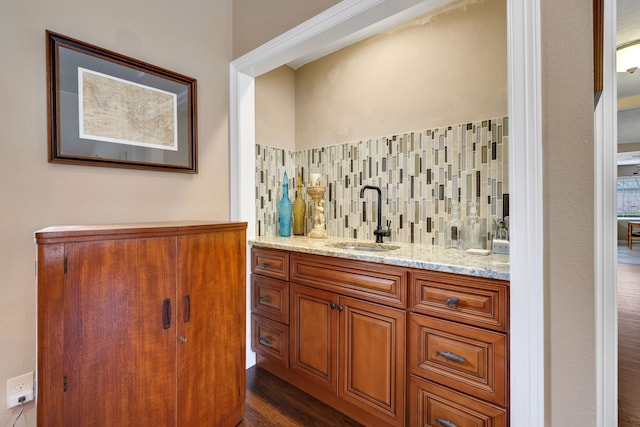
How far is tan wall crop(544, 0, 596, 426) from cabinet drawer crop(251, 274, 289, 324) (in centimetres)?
135

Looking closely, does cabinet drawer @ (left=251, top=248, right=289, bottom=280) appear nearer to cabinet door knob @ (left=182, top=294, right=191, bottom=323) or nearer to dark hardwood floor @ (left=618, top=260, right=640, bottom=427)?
cabinet door knob @ (left=182, top=294, right=191, bottom=323)

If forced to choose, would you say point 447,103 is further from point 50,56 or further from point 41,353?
point 41,353

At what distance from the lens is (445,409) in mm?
1215

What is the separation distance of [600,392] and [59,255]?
74.3 inches

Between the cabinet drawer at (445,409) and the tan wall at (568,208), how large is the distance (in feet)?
0.67

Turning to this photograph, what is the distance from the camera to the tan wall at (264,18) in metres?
1.60

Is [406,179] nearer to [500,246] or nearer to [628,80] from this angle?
[500,246]

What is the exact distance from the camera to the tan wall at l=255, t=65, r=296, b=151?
2445mm

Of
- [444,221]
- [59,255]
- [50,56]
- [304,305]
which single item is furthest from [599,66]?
[50,56]

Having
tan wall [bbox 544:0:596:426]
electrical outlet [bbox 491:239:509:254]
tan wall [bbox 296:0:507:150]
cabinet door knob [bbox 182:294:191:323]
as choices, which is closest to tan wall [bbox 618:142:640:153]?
tan wall [bbox 296:0:507:150]

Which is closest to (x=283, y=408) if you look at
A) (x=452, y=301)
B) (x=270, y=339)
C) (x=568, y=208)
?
(x=270, y=339)

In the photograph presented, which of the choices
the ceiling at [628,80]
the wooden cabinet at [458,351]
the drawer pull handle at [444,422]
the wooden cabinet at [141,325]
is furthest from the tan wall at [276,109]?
the ceiling at [628,80]

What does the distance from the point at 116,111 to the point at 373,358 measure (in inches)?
72.9

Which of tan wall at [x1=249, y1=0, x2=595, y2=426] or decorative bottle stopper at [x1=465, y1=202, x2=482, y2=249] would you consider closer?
tan wall at [x1=249, y1=0, x2=595, y2=426]
